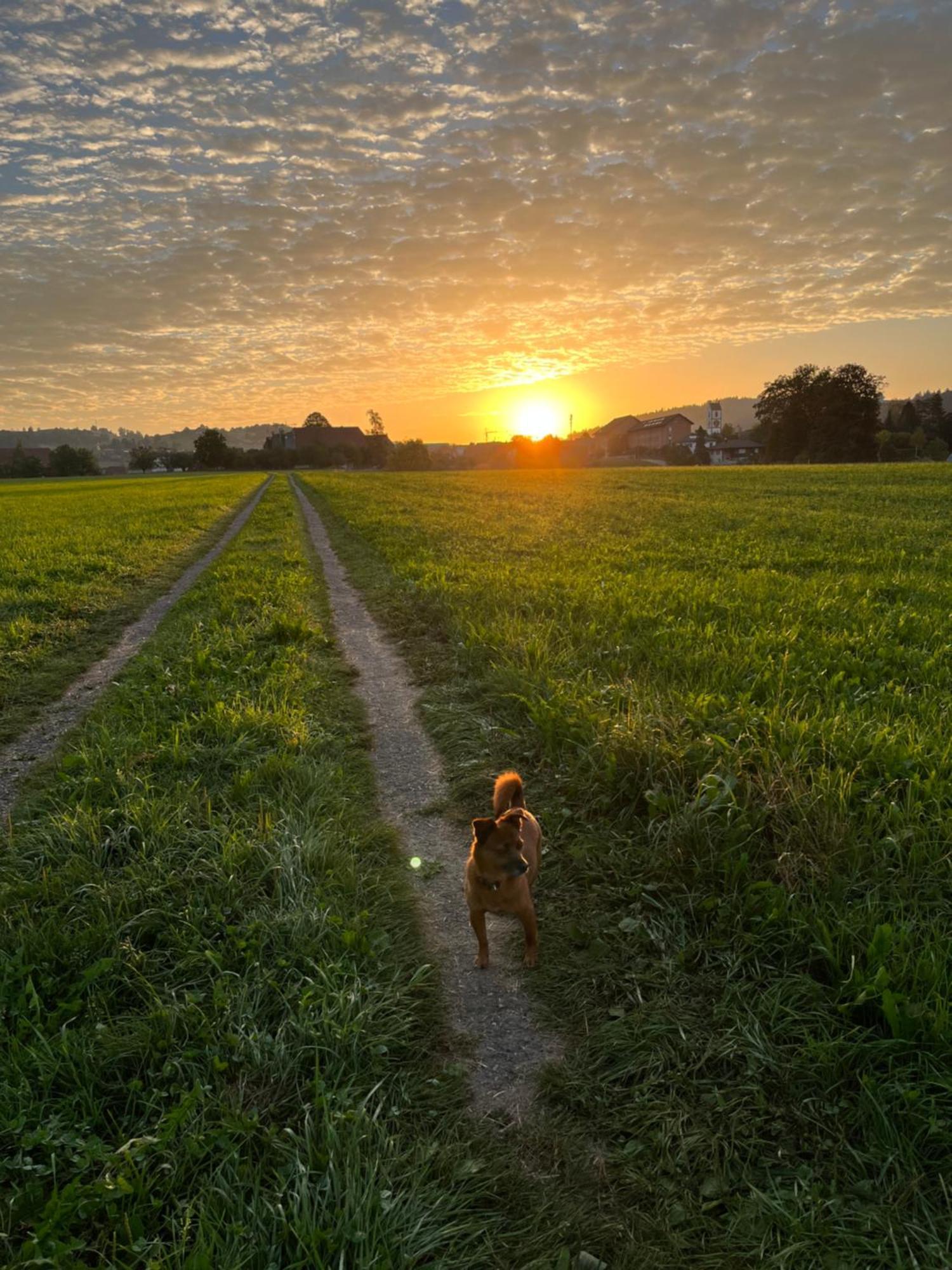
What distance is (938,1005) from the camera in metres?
2.74

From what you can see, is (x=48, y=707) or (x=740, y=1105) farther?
(x=48, y=707)

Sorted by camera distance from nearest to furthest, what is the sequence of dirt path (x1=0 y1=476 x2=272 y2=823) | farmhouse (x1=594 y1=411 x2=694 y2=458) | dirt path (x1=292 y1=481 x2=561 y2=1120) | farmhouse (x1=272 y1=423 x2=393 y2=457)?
1. dirt path (x1=292 y1=481 x2=561 y2=1120)
2. dirt path (x1=0 y1=476 x2=272 y2=823)
3. farmhouse (x1=272 y1=423 x2=393 y2=457)
4. farmhouse (x1=594 y1=411 x2=694 y2=458)

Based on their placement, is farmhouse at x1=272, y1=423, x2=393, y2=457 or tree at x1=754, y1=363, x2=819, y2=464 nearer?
tree at x1=754, y1=363, x2=819, y2=464

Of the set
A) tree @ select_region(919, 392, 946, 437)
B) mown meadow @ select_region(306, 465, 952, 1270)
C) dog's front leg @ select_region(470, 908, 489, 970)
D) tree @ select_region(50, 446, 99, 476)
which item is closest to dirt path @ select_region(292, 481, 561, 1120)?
dog's front leg @ select_region(470, 908, 489, 970)

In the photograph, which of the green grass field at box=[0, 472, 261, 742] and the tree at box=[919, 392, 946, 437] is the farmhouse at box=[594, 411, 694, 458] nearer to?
the tree at box=[919, 392, 946, 437]

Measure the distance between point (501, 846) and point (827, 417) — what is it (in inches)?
4272

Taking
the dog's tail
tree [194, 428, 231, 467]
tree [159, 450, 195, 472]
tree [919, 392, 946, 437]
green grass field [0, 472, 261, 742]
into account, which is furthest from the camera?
tree [159, 450, 195, 472]

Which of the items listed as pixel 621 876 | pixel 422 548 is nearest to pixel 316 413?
pixel 422 548

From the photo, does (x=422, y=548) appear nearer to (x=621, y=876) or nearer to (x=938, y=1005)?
(x=621, y=876)

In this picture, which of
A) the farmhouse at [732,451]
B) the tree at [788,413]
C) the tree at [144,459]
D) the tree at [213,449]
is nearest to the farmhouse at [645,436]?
the farmhouse at [732,451]

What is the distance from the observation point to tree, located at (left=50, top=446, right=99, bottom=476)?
128 metres

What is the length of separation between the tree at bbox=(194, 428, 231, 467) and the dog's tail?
483 ft

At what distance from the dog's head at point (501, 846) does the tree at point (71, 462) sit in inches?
5971

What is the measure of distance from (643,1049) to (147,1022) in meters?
2.28
